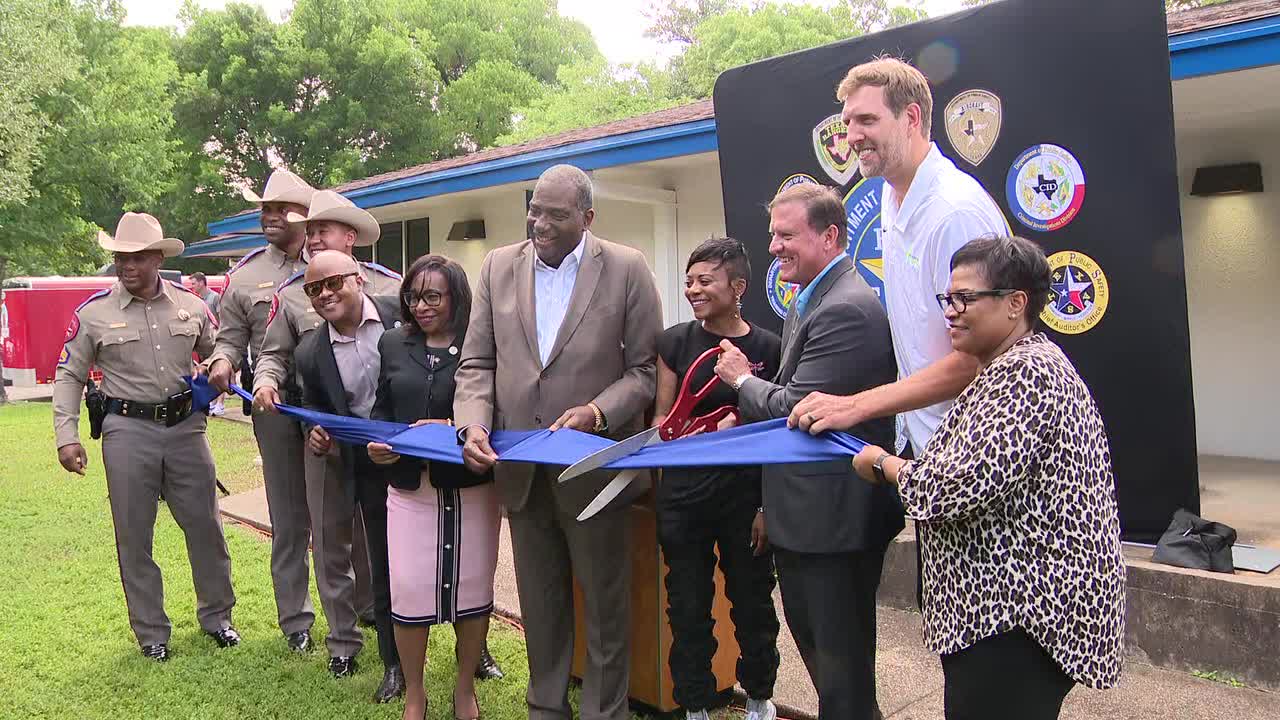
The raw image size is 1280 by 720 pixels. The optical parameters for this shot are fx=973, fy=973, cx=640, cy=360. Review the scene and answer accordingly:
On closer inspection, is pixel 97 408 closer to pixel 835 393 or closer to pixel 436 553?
pixel 436 553

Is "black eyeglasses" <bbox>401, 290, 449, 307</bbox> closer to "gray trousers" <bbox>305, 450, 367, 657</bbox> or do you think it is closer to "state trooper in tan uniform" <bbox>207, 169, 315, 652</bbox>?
"gray trousers" <bbox>305, 450, 367, 657</bbox>

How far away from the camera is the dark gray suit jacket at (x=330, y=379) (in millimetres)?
4355

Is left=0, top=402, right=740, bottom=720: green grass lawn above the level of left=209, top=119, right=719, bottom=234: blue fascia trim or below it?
below

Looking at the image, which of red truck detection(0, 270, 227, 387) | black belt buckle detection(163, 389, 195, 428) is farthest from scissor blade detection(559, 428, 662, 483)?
red truck detection(0, 270, 227, 387)

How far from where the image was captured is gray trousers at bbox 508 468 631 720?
3.60 metres

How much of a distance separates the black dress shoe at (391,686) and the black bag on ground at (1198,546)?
11.3 feet

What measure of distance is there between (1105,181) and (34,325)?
22858 mm

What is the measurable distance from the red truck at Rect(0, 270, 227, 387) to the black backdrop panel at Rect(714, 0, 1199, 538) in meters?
19.8

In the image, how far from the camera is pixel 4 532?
7855 millimetres

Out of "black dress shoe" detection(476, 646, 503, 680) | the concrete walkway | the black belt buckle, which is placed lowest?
the concrete walkway

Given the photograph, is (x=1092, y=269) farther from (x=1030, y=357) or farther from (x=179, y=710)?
(x=179, y=710)

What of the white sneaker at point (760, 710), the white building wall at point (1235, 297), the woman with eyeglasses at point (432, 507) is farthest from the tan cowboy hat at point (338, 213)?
the white building wall at point (1235, 297)

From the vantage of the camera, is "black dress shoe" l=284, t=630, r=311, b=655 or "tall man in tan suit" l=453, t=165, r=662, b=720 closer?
"tall man in tan suit" l=453, t=165, r=662, b=720

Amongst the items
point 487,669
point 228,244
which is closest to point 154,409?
point 487,669
